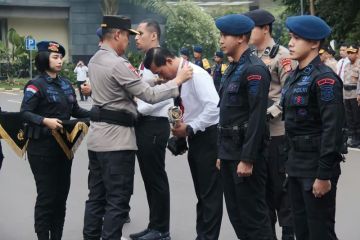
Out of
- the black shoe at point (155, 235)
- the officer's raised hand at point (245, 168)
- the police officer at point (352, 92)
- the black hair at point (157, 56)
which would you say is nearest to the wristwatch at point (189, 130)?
the black hair at point (157, 56)

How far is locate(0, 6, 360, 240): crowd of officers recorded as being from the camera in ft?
14.4

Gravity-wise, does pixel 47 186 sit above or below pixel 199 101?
below

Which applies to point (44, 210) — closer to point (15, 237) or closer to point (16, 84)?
point (15, 237)

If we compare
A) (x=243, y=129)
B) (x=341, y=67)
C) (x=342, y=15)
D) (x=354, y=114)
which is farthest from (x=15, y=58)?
(x=243, y=129)

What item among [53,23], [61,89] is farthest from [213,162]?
[53,23]

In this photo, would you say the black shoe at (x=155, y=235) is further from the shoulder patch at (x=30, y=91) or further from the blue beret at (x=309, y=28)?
the blue beret at (x=309, y=28)

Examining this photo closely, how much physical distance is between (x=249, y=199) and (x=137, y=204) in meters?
3.26

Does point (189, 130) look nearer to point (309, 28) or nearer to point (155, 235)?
point (155, 235)

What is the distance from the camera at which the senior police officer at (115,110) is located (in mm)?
5289

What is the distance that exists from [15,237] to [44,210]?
98 centimetres

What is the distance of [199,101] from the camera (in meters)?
5.84

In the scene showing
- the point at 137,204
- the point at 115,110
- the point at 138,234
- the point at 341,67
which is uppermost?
the point at 115,110

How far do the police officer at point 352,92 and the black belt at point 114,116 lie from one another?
24.2ft

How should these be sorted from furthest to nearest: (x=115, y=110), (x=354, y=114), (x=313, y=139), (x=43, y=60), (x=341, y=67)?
(x=341, y=67) → (x=354, y=114) → (x=43, y=60) → (x=115, y=110) → (x=313, y=139)
